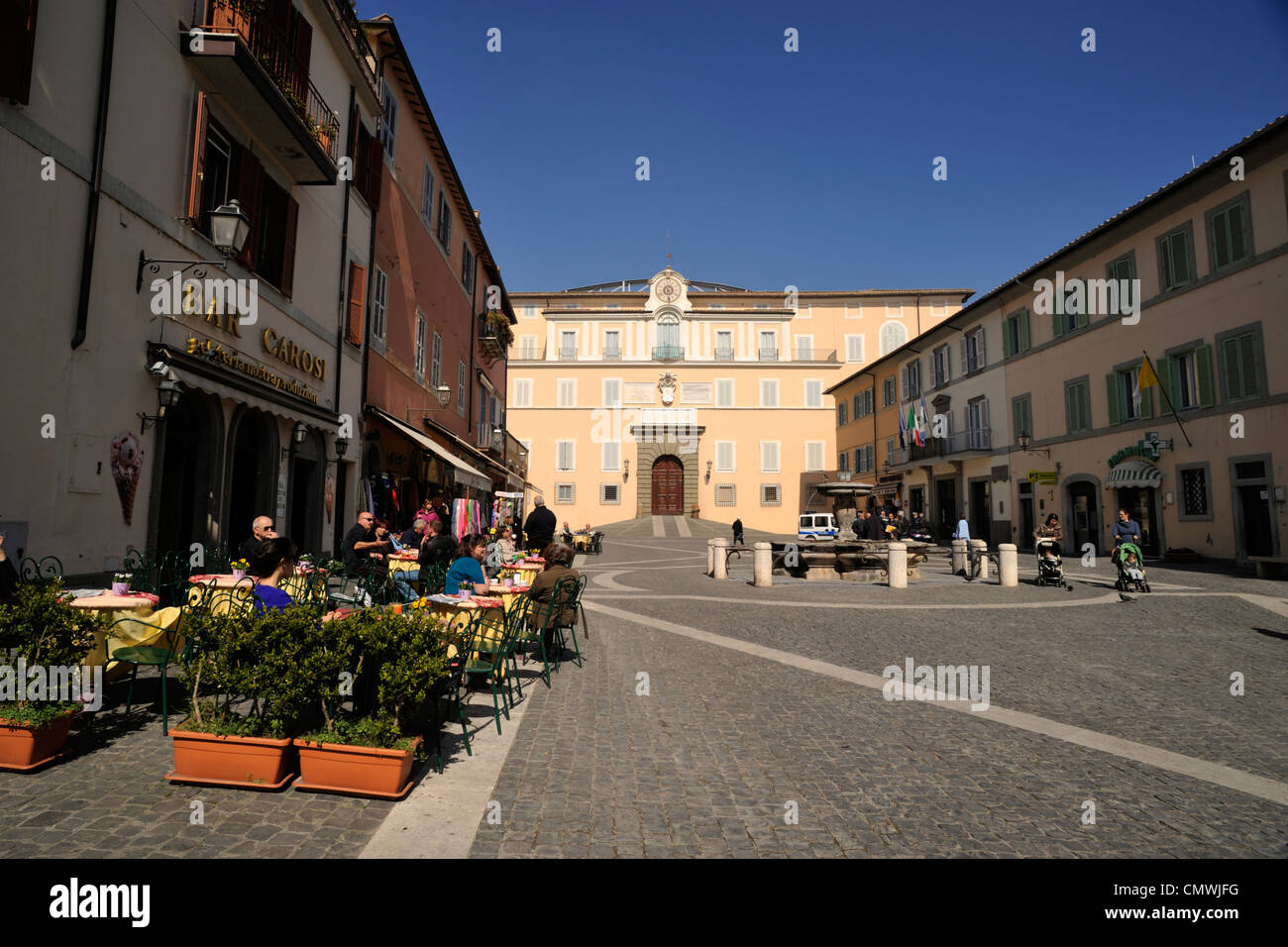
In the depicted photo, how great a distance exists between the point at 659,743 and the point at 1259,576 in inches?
673

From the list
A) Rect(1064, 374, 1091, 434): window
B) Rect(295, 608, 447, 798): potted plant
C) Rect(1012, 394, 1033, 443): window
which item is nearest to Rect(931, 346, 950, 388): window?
Rect(1012, 394, 1033, 443): window

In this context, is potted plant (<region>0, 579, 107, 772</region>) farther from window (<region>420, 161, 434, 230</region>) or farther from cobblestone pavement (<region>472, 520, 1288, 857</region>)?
window (<region>420, 161, 434, 230</region>)

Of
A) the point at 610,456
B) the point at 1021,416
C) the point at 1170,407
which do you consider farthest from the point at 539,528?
the point at 610,456

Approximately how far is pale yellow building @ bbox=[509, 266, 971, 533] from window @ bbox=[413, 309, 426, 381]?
27.1m

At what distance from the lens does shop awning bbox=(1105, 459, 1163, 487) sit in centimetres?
2016

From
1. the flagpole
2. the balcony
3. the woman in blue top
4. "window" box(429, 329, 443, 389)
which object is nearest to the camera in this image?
the woman in blue top

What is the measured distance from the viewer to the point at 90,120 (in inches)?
269

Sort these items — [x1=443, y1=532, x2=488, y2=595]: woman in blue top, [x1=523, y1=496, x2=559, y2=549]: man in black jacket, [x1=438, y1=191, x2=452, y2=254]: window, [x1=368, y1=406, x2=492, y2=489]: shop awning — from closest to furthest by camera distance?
[x1=443, y1=532, x2=488, y2=595]: woman in blue top, [x1=523, y1=496, x2=559, y2=549]: man in black jacket, [x1=368, y1=406, x2=492, y2=489]: shop awning, [x1=438, y1=191, x2=452, y2=254]: window

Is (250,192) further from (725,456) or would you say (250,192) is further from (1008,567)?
(725,456)

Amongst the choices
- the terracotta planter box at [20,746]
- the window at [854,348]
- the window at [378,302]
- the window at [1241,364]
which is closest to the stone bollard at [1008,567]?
the window at [1241,364]

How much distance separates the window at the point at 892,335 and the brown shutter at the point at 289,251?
42.6m

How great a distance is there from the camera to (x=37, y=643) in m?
3.86

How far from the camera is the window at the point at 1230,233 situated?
56.9 feet
